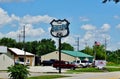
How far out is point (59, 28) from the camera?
6047 cm

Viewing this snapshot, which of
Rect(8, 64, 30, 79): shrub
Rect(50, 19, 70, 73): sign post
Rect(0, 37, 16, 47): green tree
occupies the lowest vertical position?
Rect(8, 64, 30, 79): shrub

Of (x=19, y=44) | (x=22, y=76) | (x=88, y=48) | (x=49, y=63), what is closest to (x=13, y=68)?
(x=22, y=76)

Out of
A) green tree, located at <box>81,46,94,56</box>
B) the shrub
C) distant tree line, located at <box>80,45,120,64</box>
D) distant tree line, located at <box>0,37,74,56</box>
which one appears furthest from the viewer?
green tree, located at <box>81,46,94,56</box>

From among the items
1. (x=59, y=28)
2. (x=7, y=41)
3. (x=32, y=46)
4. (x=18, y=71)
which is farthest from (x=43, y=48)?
(x=18, y=71)

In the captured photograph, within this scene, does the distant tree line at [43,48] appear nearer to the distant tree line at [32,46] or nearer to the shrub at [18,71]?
the distant tree line at [32,46]

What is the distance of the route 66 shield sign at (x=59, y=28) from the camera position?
5966 centimetres

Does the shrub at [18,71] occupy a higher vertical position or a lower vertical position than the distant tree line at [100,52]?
lower

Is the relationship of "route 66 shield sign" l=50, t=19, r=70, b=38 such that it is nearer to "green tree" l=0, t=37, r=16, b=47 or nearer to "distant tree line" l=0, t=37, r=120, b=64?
"distant tree line" l=0, t=37, r=120, b=64

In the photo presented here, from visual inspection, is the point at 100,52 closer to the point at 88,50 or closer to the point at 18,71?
the point at 88,50

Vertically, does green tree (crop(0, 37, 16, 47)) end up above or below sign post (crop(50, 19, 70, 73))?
above

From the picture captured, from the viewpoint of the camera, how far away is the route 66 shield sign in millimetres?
59656

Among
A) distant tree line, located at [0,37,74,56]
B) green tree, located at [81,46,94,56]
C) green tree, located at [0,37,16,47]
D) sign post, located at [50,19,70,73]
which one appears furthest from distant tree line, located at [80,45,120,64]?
sign post, located at [50,19,70,73]

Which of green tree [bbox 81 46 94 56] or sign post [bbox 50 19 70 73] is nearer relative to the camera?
sign post [bbox 50 19 70 73]

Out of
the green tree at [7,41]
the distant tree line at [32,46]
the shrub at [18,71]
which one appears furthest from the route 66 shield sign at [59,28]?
the green tree at [7,41]
